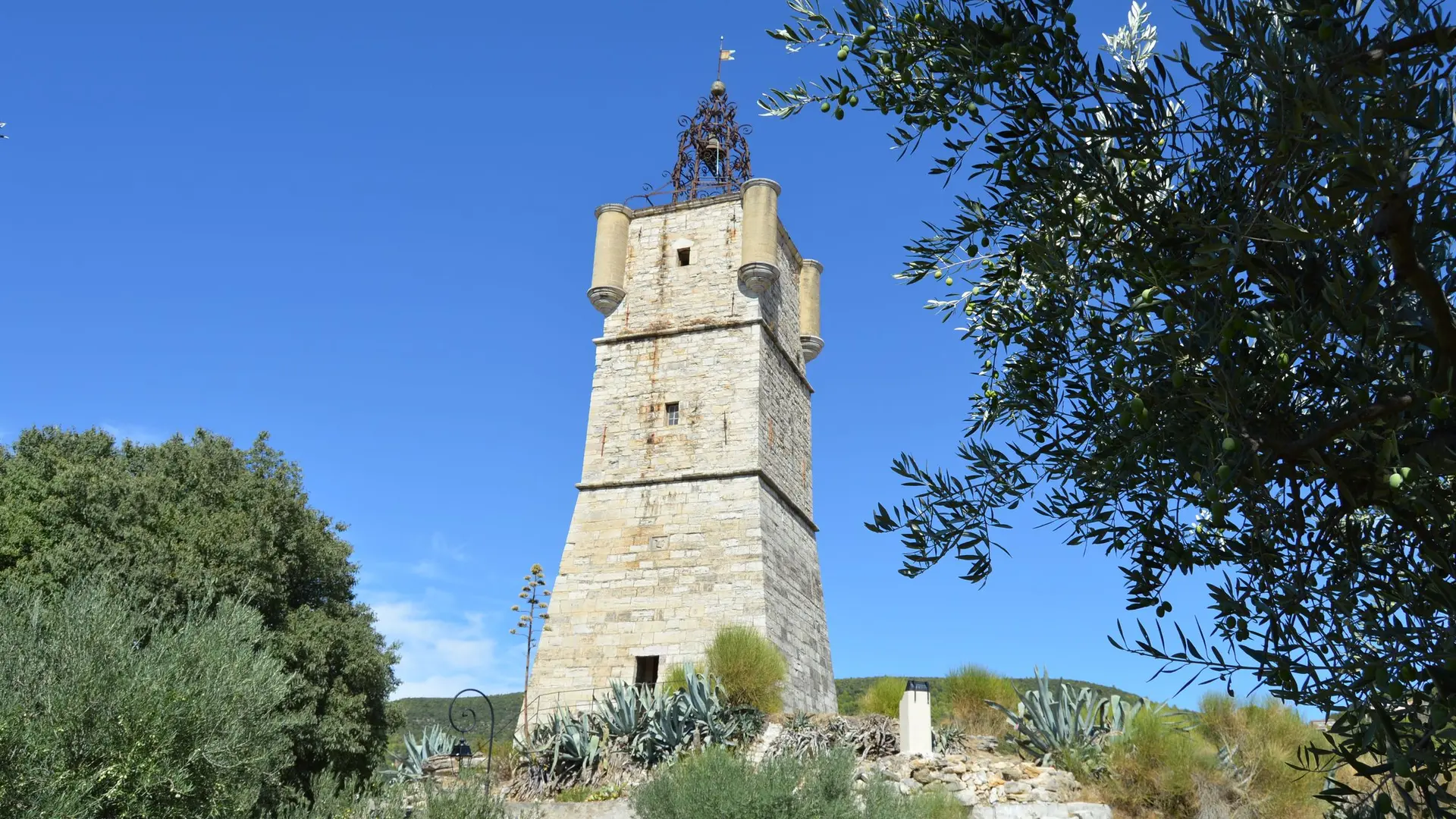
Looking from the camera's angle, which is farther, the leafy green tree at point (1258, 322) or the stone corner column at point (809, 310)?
the stone corner column at point (809, 310)

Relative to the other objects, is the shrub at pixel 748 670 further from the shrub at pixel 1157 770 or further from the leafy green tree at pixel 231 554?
the leafy green tree at pixel 231 554

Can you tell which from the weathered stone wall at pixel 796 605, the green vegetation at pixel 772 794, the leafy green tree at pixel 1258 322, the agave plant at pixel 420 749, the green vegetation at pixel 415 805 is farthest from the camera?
the weathered stone wall at pixel 796 605

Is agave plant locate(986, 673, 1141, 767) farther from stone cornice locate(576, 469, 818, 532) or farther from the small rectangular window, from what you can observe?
stone cornice locate(576, 469, 818, 532)

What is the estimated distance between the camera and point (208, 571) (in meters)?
16.0

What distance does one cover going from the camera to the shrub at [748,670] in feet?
48.3

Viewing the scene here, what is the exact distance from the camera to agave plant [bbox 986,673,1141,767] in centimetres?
1266

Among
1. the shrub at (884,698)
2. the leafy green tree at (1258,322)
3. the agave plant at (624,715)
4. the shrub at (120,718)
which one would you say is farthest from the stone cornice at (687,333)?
the leafy green tree at (1258,322)

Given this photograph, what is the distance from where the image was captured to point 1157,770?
38.2 feet

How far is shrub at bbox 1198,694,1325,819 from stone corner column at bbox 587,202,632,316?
38.9ft

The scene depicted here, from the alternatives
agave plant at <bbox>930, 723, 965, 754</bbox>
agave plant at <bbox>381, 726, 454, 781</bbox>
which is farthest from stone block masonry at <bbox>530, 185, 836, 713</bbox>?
agave plant at <bbox>930, 723, 965, 754</bbox>

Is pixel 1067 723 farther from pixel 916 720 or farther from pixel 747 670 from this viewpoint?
pixel 747 670

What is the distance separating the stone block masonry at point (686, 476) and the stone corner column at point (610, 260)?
0.03 metres

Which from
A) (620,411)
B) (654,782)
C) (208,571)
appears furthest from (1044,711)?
(208,571)

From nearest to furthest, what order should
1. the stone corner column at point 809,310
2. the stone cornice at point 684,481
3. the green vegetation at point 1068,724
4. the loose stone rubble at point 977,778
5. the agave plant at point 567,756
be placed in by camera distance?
the loose stone rubble at point 977,778 → the green vegetation at point 1068,724 → the agave plant at point 567,756 → the stone cornice at point 684,481 → the stone corner column at point 809,310
